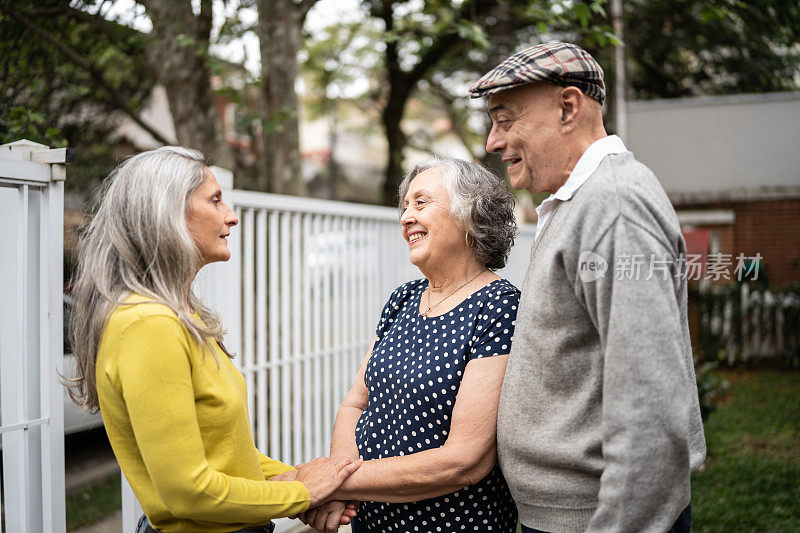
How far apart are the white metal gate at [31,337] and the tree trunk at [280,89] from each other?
2.98 m

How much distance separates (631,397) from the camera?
131 centimetres

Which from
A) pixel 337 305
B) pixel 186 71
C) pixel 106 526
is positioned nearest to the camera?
pixel 337 305

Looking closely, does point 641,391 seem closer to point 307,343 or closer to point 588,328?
point 588,328

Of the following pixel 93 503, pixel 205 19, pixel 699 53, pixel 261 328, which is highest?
pixel 699 53

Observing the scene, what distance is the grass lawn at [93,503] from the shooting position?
15.0 feet

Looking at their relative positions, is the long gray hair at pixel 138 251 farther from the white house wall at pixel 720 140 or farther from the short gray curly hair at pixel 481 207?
the white house wall at pixel 720 140

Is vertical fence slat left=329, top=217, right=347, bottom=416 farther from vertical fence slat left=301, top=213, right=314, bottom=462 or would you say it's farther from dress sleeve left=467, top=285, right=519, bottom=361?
dress sleeve left=467, top=285, right=519, bottom=361

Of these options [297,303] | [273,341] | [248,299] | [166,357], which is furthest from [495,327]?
[297,303]

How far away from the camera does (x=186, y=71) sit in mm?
5133

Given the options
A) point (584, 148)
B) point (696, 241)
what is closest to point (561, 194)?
point (584, 148)

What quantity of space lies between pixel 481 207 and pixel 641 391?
0.95 metres

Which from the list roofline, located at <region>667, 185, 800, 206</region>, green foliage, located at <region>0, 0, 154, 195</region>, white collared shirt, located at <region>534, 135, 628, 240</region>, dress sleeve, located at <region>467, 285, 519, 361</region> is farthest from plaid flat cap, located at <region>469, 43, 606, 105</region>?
roofline, located at <region>667, 185, 800, 206</region>

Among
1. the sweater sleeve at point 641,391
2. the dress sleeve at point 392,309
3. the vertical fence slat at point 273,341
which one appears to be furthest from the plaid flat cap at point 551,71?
the vertical fence slat at point 273,341

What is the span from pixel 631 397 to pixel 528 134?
0.68 m
